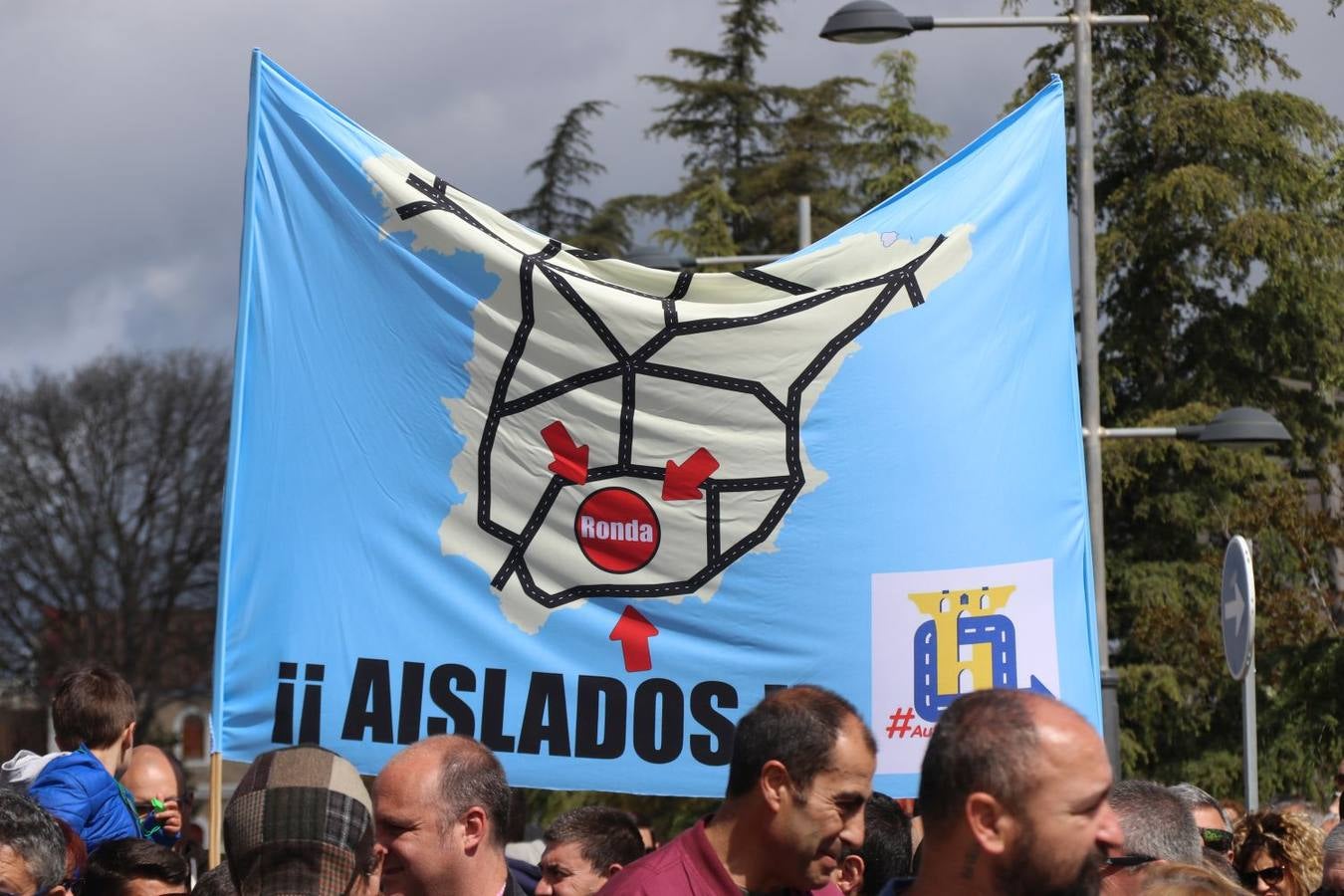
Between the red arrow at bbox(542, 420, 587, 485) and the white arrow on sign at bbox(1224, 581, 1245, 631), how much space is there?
11.5ft

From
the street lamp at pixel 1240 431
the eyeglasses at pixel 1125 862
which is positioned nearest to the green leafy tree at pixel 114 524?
the street lamp at pixel 1240 431

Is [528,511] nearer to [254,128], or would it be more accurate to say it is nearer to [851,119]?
[254,128]

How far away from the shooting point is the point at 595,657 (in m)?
6.47

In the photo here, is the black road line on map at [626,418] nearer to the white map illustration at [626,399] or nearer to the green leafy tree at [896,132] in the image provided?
the white map illustration at [626,399]

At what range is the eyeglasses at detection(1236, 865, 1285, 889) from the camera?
6031mm

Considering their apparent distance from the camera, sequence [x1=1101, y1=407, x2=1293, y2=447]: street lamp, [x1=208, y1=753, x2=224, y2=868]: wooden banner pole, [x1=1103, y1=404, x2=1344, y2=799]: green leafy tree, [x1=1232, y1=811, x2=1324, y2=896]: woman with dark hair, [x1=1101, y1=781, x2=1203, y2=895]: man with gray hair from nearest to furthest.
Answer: [x1=1101, y1=781, x2=1203, y2=895]: man with gray hair → [x1=208, y1=753, x2=224, y2=868]: wooden banner pole → [x1=1232, y1=811, x2=1324, y2=896]: woman with dark hair → [x1=1101, y1=407, x2=1293, y2=447]: street lamp → [x1=1103, y1=404, x2=1344, y2=799]: green leafy tree

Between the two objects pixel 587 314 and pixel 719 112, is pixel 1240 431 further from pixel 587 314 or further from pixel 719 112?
pixel 719 112

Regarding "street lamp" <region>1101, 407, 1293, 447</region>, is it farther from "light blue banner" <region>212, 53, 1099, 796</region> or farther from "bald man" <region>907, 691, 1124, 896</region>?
"bald man" <region>907, 691, 1124, 896</region>

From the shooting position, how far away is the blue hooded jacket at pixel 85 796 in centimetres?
575

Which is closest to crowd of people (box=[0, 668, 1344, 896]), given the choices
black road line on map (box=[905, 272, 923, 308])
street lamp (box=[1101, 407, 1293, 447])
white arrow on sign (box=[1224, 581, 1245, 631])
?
black road line on map (box=[905, 272, 923, 308])

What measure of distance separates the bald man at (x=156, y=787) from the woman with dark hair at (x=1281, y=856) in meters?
3.73

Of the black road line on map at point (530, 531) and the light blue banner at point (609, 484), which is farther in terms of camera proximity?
the black road line on map at point (530, 531)

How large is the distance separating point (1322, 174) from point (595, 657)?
33.0 ft

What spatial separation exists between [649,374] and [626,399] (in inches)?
4.8
